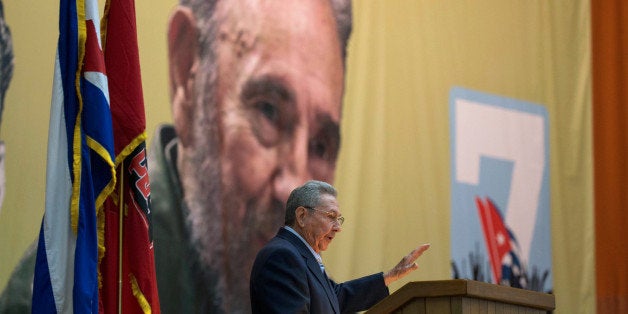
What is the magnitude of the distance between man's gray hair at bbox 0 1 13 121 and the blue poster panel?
3.22 meters

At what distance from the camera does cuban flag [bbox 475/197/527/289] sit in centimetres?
752

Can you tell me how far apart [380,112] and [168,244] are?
1.86 metres

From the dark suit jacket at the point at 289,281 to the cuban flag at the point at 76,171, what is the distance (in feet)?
2.23

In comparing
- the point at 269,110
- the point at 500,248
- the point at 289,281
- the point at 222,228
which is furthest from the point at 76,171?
the point at 500,248

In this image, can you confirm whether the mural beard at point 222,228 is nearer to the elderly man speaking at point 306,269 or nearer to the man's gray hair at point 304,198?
the elderly man speaking at point 306,269

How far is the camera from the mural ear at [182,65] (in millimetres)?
6270

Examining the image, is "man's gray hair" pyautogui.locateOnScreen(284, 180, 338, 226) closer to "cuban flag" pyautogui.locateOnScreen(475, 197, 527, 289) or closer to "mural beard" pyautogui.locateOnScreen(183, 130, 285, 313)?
"mural beard" pyautogui.locateOnScreen(183, 130, 285, 313)

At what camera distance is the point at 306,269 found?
4496 mm

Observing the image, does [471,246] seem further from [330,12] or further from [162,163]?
[162,163]

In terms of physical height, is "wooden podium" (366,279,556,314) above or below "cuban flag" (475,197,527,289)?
below

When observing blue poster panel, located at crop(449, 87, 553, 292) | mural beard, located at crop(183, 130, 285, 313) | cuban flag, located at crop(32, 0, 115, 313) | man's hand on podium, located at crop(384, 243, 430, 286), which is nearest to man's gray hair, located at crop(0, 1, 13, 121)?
mural beard, located at crop(183, 130, 285, 313)

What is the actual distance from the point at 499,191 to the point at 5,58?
12.1 ft

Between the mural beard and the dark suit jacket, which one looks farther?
the mural beard

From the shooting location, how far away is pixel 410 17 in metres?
7.51
